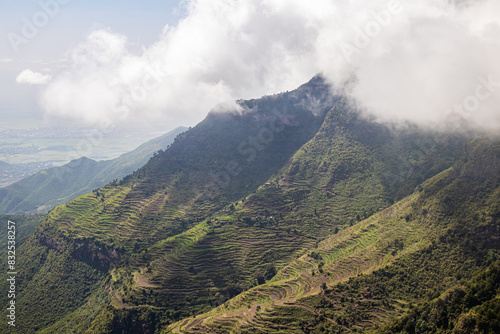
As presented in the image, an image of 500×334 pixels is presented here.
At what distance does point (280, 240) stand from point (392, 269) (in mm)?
52199

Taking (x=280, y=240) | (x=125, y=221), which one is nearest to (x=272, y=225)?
(x=280, y=240)

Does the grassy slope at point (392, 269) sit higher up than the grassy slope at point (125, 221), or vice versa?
the grassy slope at point (125, 221)

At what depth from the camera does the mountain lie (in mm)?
87688

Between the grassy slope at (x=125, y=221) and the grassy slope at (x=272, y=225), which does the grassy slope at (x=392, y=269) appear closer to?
the grassy slope at (x=272, y=225)

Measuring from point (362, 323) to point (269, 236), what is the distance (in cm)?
6030

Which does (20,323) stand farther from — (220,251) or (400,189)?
(400,189)

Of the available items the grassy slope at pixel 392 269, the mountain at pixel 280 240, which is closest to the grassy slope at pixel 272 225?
the mountain at pixel 280 240

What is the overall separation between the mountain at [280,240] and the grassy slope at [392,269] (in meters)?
0.43

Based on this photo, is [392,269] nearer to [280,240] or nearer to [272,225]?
[280,240]

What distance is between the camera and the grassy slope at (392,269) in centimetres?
8288

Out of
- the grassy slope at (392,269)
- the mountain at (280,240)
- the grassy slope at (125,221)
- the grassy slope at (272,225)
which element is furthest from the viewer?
the grassy slope at (125,221)

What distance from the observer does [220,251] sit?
124625mm

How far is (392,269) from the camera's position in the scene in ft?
302

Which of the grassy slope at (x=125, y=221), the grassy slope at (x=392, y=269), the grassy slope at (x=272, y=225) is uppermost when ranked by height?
the grassy slope at (x=125, y=221)
